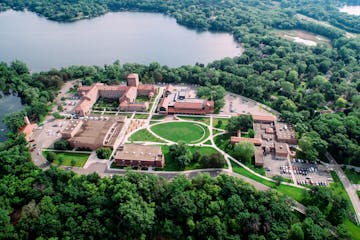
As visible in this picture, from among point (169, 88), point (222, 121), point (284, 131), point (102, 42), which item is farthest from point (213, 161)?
point (102, 42)

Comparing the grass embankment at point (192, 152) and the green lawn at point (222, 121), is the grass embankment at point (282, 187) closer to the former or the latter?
the grass embankment at point (192, 152)

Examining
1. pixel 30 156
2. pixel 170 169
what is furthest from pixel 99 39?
pixel 170 169

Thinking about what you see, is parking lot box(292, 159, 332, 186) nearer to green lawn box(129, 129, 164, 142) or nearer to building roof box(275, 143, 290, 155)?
building roof box(275, 143, 290, 155)

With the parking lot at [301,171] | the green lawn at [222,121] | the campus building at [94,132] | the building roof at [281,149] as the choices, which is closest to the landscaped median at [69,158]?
the campus building at [94,132]

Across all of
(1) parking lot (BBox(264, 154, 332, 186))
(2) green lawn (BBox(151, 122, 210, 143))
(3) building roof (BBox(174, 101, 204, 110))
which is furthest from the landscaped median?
(1) parking lot (BBox(264, 154, 332, 186))

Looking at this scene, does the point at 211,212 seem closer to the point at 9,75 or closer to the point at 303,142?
the point at 303,142
